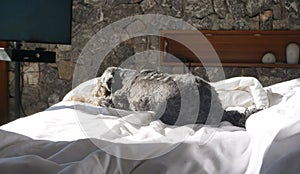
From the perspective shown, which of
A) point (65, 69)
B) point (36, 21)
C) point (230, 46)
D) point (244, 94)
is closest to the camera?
point (244, 94)

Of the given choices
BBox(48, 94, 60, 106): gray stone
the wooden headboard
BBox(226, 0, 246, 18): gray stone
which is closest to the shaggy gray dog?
the wooden headboard

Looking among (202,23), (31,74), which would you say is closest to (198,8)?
(202,23)

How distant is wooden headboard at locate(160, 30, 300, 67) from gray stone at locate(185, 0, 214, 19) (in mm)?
175

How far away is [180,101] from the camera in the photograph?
6.10ft

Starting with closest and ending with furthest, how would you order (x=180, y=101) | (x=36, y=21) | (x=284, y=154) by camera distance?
(x=284, y=154), (x=180, y=101), (x=36, y=21)

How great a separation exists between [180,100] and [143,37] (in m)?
2.23

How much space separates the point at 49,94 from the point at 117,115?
7.56 feet

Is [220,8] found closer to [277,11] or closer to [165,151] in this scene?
[277,11]

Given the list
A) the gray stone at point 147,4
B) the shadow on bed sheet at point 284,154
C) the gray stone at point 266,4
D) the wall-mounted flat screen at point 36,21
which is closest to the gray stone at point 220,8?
the gray stone at point 266,4

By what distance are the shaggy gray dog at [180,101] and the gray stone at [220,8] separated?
77.0 inches

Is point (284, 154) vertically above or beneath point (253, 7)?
beneath

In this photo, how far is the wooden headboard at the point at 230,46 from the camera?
147 inches

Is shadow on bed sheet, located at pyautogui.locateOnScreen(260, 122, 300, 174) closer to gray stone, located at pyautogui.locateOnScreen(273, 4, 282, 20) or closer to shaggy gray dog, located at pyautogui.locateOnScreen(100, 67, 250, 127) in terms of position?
shaggy gray dog, located at pyautogui.locateOnScreen(100, 67, 250, 127)

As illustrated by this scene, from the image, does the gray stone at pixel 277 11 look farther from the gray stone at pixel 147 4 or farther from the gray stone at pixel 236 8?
the gray stone at pixel 147 4
